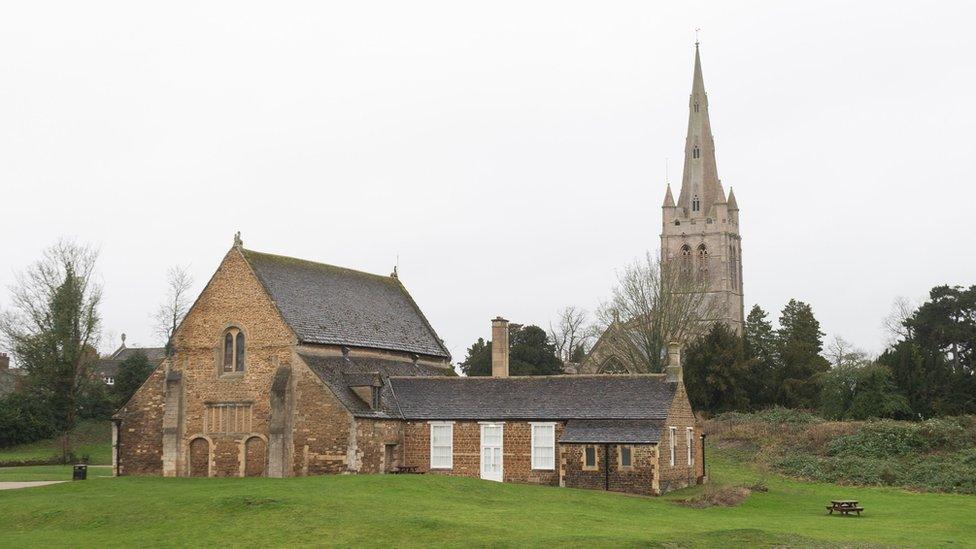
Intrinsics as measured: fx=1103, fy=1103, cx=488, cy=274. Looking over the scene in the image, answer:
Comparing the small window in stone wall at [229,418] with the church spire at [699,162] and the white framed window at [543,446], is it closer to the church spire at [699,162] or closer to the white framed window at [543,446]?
the white framed window at [543,446]


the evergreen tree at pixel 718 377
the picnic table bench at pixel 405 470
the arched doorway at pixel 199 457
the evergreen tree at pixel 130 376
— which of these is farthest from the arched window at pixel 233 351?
the evergreen tree at pixel 130 376

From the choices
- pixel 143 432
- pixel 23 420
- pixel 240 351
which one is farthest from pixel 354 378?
pixel 23 420

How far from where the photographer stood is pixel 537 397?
156 feet

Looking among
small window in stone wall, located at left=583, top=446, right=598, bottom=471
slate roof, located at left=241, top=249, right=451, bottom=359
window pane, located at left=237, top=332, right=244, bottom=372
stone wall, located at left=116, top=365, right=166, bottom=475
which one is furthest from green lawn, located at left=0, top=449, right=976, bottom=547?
slate roof, located at left=241, top=249, right=451, bottom=359

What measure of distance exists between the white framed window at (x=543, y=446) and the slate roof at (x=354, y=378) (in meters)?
6.21

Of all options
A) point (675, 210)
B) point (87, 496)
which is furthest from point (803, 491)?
point (675, 210)

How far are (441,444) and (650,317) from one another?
32.4 m

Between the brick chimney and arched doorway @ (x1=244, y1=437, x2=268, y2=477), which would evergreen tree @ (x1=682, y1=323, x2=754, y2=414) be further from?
arched doorway @ (x1=244, y1=437, x2=268, y2=477)

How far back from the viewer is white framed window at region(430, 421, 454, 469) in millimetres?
47156

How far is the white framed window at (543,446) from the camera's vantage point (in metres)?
45.3

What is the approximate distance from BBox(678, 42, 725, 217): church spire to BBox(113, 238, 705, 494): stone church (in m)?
80.8

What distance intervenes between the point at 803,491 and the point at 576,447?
392 inches

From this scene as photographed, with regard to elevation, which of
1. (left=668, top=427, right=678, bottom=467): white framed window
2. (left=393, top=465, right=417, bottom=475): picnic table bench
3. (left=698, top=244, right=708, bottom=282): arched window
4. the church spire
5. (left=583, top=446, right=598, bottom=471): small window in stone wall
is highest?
the church spire

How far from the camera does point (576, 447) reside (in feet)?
145
